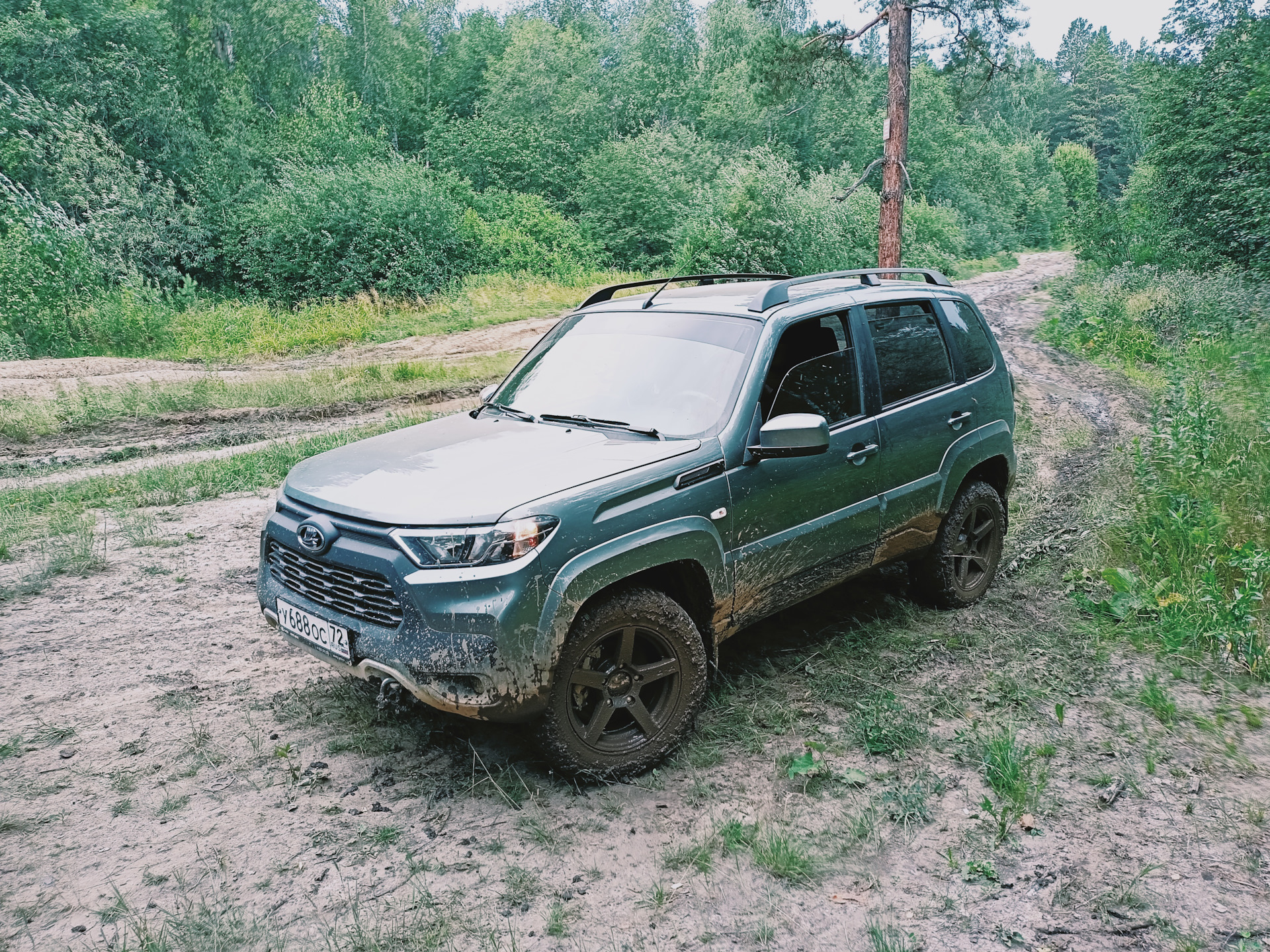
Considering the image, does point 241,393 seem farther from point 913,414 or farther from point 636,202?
point 636,202

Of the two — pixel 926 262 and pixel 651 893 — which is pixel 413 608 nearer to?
pixel 651 893

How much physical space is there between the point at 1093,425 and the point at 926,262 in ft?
83.7

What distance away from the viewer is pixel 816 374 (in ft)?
14.0

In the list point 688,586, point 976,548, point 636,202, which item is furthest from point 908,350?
point 636,202

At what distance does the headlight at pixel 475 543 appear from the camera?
10.1 feet

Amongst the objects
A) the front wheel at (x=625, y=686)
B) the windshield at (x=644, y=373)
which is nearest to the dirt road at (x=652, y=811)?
the front wheel at (x=625, y=686)

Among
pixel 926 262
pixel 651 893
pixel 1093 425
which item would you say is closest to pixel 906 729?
pixel 651 893

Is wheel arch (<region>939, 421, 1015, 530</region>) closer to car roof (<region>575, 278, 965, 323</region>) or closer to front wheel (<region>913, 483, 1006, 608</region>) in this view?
front wheel (<region>913, 483, 1006, 608</region>)

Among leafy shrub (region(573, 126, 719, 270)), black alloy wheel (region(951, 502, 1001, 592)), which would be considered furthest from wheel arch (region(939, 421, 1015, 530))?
leafy shrub (region(573, 126, 719, 270))

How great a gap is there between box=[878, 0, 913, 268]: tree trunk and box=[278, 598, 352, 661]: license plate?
14.2 m

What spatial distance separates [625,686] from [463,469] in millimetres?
1080

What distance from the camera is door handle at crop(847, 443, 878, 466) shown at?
4.30 meters

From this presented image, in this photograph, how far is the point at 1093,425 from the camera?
10.8 metres

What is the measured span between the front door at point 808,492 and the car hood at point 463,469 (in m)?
0.46
